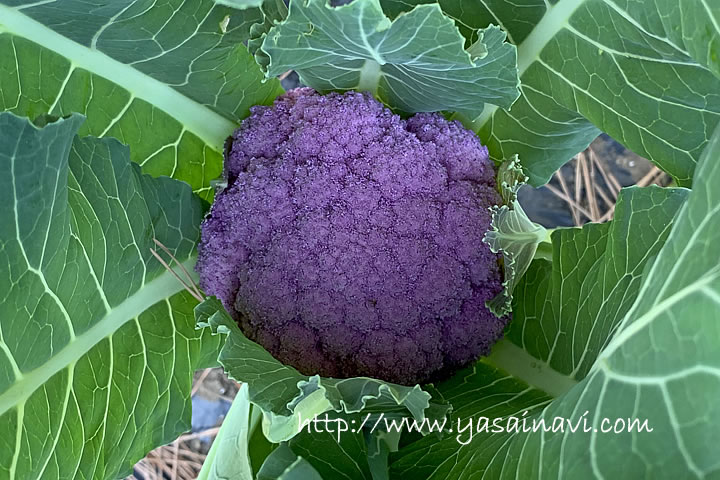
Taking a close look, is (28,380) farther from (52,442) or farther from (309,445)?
(309,445)

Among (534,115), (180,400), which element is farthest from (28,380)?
(534,115)

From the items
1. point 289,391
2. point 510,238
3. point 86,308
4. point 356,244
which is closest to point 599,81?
point 510,238

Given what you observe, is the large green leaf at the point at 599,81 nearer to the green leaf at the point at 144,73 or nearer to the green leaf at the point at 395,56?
the green leaf at the point at 395,56

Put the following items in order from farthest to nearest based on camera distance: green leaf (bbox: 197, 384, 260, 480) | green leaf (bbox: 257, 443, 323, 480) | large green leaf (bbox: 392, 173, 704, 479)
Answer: green leaf (bbox: 197, 384, 260, 480) → green leaf (bbox: 257, 443, 323, 480) → large green leaf (bbox: 392, 173, 704, 479)

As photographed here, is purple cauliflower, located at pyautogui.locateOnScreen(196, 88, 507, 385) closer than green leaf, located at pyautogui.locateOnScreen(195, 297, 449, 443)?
No

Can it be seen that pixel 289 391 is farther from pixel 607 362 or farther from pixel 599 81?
pixel 599 81

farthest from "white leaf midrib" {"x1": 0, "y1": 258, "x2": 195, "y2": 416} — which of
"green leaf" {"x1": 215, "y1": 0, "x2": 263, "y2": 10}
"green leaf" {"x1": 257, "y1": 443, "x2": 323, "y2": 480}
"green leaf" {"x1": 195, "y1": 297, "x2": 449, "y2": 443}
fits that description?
"green leaf" {"x1": 215, "y1": 0, "x2": 263, "y2": 10}

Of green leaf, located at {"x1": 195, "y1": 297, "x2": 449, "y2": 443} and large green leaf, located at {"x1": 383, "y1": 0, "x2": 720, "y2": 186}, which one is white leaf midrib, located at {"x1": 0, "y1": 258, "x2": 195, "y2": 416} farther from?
large green leaf, located at {"x1": 383, "y1": 0, "x2": 720, "y2": 186}

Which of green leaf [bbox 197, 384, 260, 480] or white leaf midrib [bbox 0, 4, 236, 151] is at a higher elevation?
white leaf midrib [bbox 0, 4, 236, 151]
